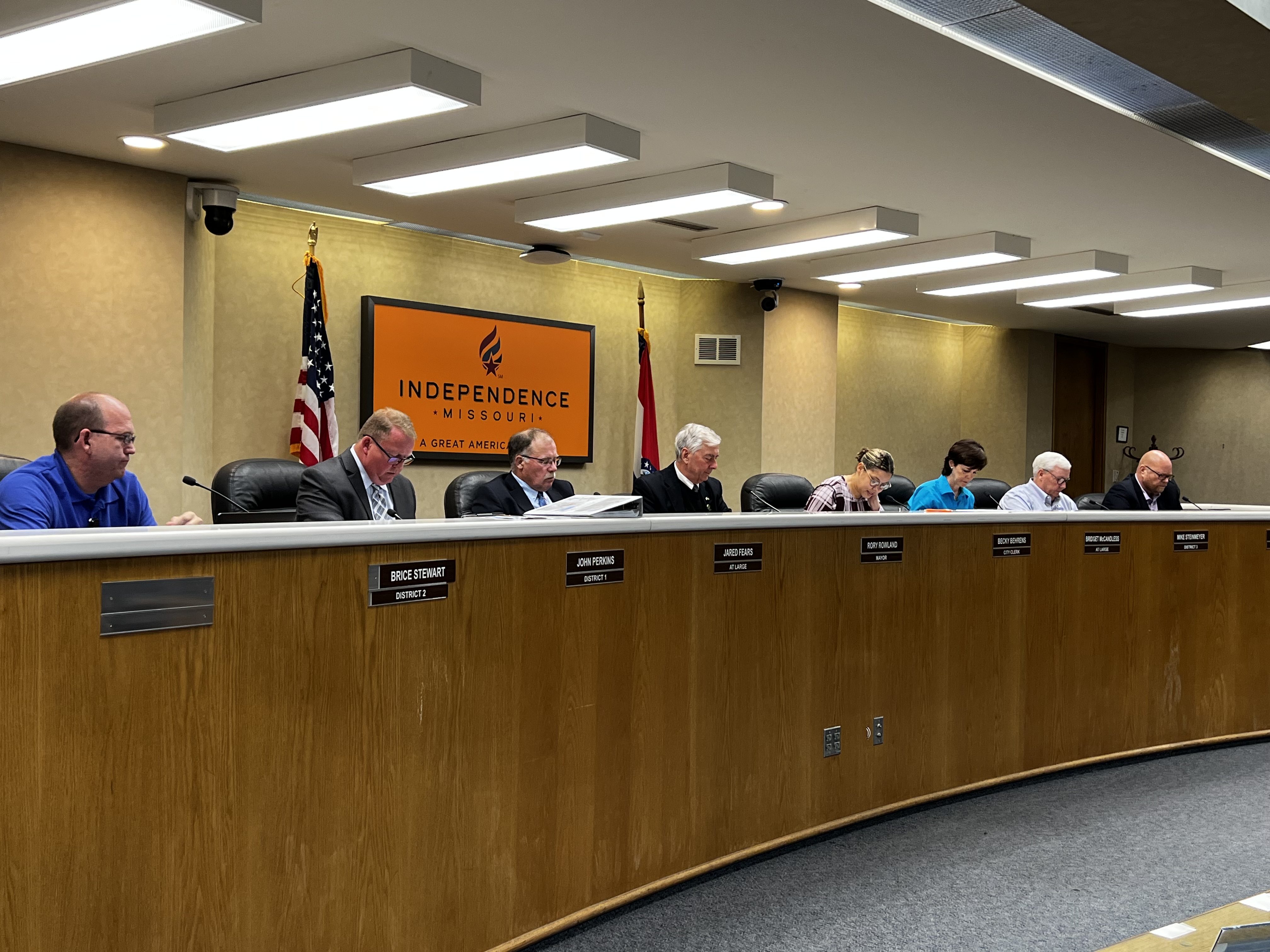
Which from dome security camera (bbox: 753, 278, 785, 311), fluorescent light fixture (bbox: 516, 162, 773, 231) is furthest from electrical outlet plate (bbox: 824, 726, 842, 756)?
dome security camera (bbox: 753, 278, 785, 311)

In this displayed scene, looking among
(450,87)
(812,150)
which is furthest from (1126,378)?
(450,87)

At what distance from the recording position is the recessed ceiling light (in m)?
4.98

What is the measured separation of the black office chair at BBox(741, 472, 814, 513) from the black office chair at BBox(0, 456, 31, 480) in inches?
137

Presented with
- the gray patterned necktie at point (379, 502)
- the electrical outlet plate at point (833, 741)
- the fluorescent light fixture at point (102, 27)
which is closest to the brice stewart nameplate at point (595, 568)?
the electrical outlet plate at point (833, 741)

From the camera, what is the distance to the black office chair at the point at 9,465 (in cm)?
354

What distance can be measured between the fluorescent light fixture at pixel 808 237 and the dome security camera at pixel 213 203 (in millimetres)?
2750

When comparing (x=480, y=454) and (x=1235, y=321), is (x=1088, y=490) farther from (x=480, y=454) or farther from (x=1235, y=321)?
(x=480, y=454)

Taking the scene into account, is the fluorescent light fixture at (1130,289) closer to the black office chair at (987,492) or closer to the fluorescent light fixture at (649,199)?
the black office chair at (987,492)

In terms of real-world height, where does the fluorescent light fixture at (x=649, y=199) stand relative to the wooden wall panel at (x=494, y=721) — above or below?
above

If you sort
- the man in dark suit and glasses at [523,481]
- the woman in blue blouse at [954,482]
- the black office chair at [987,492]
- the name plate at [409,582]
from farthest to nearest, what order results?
the black office chair at [987,492] → the woman in blue blouse at [954,482] → the man in dark suit and glasses at [523,481] → the name plate at [409,582]

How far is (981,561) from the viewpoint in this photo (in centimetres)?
404

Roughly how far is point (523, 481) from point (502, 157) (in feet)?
4.68

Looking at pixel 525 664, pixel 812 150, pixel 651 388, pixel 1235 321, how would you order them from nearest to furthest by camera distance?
pixel 525 664 < pixel 812 150 < pixel 651 388 < pixel 1235 321

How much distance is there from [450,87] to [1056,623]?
3014 millimetres
